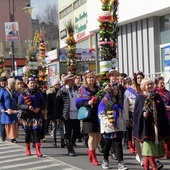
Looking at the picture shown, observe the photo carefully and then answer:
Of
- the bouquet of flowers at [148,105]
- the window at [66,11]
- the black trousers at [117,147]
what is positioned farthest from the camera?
the window at [66,11]

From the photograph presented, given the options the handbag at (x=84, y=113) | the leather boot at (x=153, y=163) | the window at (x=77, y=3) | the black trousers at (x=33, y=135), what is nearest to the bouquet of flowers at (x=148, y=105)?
the leather boot at (x=153, y=163)

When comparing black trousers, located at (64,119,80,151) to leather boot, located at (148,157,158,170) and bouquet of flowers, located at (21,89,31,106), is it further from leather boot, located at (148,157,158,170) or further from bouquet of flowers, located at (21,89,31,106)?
leather boot, located at (148,157,158,170)

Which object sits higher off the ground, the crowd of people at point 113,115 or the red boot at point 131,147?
the crowd of people at point 113,115

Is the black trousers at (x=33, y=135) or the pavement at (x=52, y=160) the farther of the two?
the black trousers at (x=33, y=135)

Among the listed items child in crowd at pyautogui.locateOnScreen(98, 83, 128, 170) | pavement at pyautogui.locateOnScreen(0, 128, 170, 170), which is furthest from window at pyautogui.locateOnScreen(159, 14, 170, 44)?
child in crowd at pyautogui.locateOnScreen(98, 83, 128, 170)

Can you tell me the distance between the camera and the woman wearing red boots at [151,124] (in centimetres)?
787

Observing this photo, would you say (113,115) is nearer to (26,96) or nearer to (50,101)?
(26,96)

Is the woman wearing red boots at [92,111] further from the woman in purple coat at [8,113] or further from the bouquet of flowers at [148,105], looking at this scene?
the woman in purple coat at [8,113]

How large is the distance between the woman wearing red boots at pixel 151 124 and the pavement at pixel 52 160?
999 millimetres

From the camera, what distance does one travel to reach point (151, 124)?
7.95 meters

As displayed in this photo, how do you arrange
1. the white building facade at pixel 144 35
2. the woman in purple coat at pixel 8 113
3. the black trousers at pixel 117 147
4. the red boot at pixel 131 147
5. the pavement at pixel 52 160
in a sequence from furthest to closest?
the white building facade at pixel 144 35
the woman in purple coat at pixel 8 113
the red boot at pixel 131 147
the pavement at pixel 52 160
the black trousers at pixel 117 147

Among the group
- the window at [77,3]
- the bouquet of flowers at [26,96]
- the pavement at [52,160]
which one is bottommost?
the pavement at [52,160]

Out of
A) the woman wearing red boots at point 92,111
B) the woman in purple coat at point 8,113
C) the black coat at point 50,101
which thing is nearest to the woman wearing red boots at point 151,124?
the woman wearing red boots at point 92,111

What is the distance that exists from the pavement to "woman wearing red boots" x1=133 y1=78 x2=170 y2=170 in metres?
1.00
